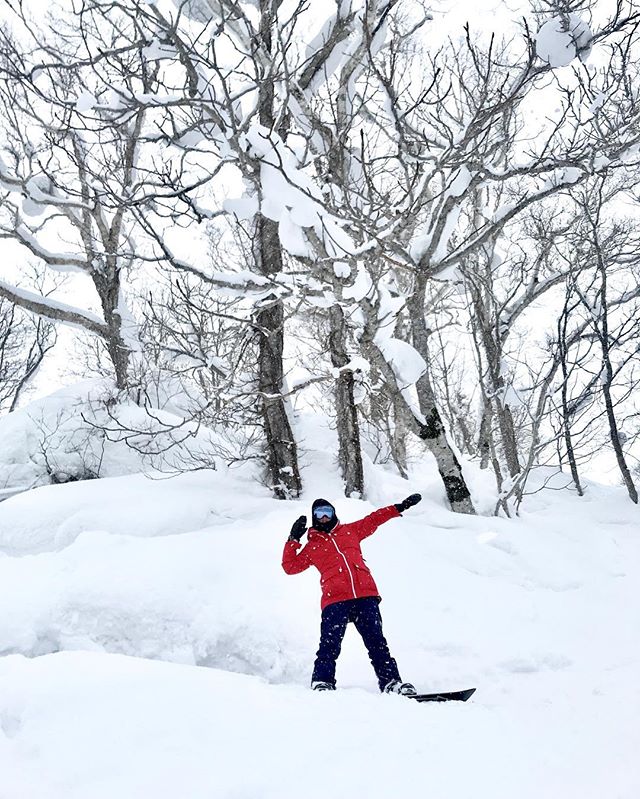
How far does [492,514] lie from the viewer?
7367 millimetres

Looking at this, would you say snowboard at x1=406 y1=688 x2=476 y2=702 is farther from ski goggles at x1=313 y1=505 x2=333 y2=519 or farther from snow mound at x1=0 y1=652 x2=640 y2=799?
ski goggles at x1=313 y1=505 x2=333 y2=519

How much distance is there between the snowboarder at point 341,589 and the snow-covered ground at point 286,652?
383 mm

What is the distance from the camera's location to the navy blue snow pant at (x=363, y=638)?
11.4 ft

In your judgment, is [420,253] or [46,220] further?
[46,220]

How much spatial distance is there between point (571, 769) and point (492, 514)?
5323 millimetres

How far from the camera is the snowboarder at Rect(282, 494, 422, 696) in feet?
11.4

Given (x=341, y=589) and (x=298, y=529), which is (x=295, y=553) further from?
(x=341, y=589)

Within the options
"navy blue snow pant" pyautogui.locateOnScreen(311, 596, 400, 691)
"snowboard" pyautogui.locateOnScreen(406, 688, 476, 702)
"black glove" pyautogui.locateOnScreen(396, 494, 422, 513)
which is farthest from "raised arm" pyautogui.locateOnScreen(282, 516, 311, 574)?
"snowboard" pyautogui.locateOnScreen(406, 688, 476, 702)

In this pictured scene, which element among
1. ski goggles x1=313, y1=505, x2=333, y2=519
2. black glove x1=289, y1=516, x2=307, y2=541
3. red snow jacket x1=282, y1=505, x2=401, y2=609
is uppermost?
ski goggles x1=313, y1=505, x2=333, y2=519

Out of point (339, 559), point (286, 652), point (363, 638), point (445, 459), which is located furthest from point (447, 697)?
point (445, 459)

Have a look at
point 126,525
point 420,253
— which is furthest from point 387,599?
point 420,253

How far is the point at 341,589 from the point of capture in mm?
3750

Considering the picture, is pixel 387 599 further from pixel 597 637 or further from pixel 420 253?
pixel 420 253

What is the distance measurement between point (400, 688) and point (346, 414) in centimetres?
468
